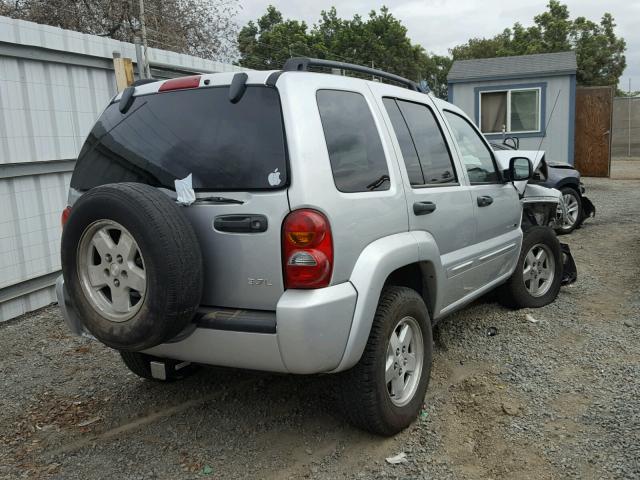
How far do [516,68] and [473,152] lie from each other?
1292 centimetres

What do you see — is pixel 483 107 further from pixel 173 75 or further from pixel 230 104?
pixel 230 104

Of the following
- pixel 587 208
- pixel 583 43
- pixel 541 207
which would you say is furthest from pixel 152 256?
pixel 583 43

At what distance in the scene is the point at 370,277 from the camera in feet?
9.48

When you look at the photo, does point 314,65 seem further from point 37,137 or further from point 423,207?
point 37,137

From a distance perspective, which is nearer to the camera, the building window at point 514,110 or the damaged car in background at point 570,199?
the damaged car in background at point 570,199

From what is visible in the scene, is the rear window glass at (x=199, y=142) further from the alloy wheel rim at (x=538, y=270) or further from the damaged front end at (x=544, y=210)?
the damaged front end at (x=544, y=210)

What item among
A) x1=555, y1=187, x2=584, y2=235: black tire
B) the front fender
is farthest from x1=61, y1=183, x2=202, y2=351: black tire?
x1=555, y1=187, x2=584, y2=235: black tire

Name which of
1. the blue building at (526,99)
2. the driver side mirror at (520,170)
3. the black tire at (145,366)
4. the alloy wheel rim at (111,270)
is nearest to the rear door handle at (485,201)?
the driver side mirror at (520,170)

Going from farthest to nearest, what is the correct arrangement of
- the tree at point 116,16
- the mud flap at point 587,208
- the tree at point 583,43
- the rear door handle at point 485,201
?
1. the tree at point 583,43
2. the tree at point 116,16
3. the mud flap at point 587,208
4. the rear door handle at point 485,201

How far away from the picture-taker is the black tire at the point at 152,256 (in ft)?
8.59

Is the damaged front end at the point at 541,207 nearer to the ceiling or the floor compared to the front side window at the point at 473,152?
nearer to the floor

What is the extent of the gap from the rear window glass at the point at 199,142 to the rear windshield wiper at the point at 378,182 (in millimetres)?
569

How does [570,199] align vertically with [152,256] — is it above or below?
below

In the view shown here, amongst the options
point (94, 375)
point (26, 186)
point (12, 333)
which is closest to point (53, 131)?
point (26, 186)
